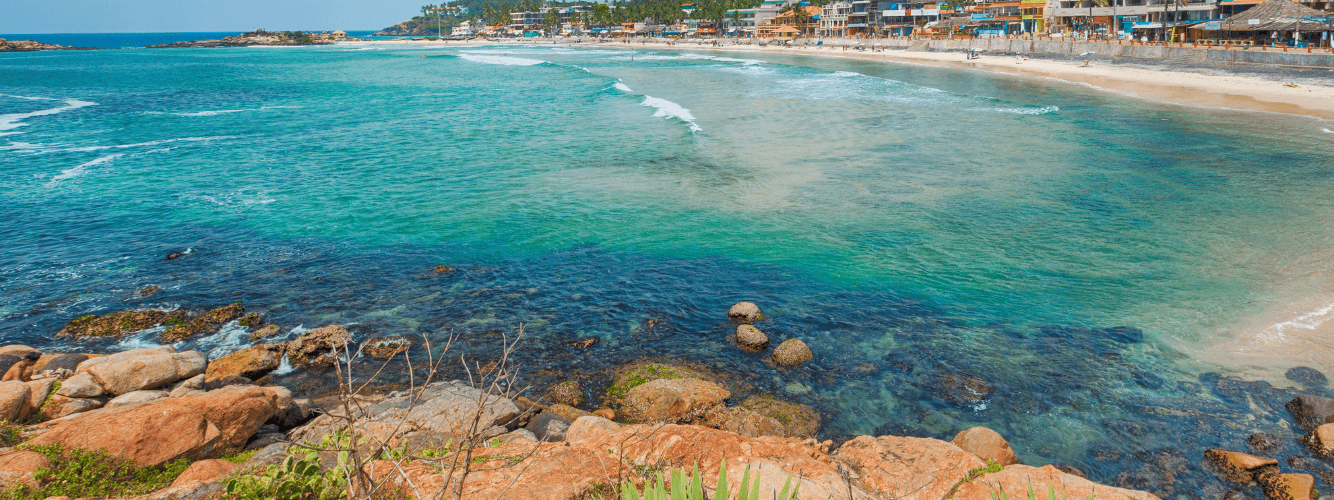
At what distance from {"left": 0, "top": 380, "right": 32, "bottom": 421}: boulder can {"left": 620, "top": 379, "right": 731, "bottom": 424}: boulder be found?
25.6 feet

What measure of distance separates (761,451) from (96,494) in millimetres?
6893

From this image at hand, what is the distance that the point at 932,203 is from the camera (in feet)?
68.7

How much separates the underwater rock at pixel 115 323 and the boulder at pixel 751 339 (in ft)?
37.6

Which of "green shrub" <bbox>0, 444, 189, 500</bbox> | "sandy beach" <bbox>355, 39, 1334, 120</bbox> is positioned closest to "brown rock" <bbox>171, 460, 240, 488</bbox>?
"green shrub" <bbox>0, 444, 189, 500</bbox>

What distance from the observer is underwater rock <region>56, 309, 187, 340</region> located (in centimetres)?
1339

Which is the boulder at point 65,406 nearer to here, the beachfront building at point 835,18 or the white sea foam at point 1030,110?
the white sea foam at point 1030,110

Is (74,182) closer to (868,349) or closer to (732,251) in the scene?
(732,251)

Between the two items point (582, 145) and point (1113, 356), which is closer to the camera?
point (1113, 356)

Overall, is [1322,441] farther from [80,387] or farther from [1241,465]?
[80,387]

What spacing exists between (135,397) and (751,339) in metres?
9.53

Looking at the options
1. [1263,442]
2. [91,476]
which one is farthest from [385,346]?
[1263,442]

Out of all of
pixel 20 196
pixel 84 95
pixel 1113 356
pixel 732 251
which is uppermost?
pixel 84 95

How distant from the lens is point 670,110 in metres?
43.3

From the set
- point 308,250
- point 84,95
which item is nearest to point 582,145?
point 308,250
